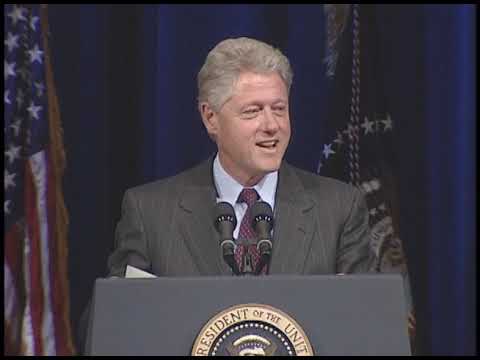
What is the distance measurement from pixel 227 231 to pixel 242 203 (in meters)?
0.46

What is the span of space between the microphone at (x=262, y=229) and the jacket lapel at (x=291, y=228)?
0.26m

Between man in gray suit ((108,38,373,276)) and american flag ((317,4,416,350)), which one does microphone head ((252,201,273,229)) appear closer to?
man in gray suit ((108,38,373,276))

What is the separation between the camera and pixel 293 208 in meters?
2.50

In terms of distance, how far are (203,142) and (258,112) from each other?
1264 millimetres

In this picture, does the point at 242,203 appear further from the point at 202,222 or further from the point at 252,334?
the point at 252,334

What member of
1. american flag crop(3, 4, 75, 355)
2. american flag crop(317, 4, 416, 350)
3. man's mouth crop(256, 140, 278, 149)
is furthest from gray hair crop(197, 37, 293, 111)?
american flag crop(3, 4, 75, 355)

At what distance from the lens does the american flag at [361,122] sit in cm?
359

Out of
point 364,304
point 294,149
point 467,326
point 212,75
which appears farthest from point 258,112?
point 467,326

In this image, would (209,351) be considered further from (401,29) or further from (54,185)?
(401,29)

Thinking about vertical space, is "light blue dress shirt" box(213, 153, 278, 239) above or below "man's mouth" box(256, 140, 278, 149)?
below

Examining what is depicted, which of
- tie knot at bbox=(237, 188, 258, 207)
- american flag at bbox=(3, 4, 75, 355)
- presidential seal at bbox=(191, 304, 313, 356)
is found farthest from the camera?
american flag at bbox=(3, 4, 75, 355)

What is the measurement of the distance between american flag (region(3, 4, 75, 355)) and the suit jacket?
105cm

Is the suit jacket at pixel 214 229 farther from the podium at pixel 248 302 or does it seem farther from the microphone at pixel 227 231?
the podium at pixel 248 302

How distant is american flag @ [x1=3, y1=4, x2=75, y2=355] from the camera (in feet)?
11.7
